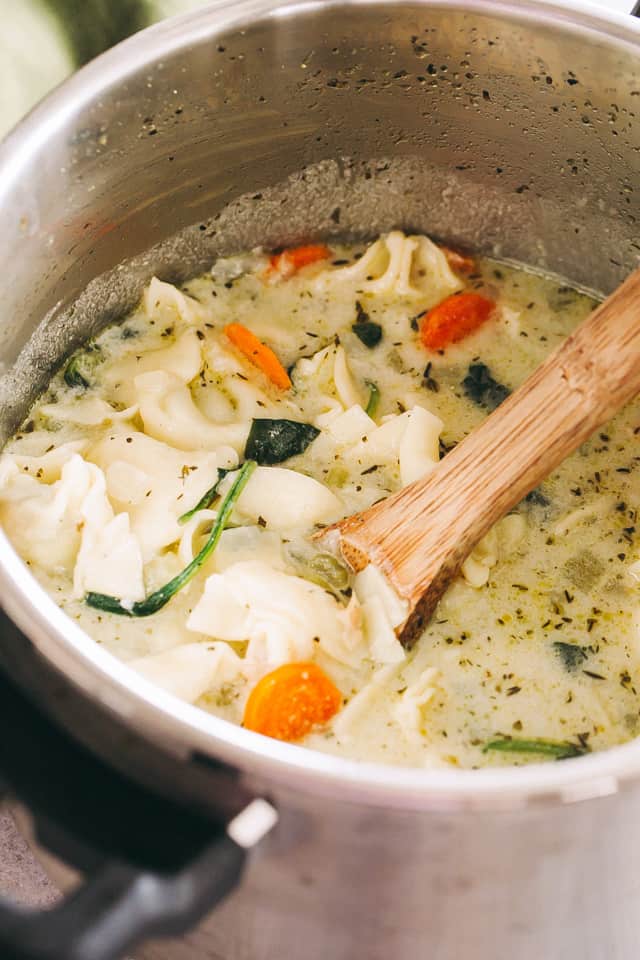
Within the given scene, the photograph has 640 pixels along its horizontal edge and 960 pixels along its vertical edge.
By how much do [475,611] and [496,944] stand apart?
0.55 m

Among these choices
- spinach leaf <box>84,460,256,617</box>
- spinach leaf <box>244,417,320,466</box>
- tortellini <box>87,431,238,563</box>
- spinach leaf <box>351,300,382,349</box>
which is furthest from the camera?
spinach leaf <box>351,300,382,349</box>

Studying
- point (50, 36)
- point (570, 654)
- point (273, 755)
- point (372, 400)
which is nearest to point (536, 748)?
point (570, 654)

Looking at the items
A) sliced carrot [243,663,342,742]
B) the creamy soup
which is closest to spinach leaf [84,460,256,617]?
the creamy soup

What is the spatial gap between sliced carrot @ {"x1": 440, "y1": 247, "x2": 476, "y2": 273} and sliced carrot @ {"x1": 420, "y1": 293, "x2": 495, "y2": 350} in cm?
14

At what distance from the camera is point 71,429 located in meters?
1.85

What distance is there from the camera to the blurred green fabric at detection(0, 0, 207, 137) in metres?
1.85

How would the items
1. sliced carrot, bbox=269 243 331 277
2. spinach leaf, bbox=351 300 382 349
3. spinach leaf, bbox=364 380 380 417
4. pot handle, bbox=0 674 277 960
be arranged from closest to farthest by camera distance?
pot handle, bbox=0 674 277 960 < spinach leaf, bbox=364 380 380 417 < spinach leaf, bbox=351 300 382 349 < sliced carrot, bbox=269 243 331 277

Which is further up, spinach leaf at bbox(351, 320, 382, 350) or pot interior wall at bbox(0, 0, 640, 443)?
pot interior wall at bbox(0, 0, 640, 443)

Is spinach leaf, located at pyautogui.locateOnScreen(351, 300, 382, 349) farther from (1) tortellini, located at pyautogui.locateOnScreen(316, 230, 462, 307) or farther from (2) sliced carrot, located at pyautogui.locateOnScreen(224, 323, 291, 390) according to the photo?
(2) sliced carrot, located at pyautogui.locateOnScreen(224, 323, 291, 390)

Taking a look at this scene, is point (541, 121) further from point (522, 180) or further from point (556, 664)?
point (556, 664)

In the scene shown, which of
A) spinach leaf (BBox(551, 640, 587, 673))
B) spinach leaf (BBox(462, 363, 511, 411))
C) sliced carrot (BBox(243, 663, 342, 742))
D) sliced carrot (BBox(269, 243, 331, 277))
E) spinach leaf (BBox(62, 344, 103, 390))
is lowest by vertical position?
spinach leaf (BBox(551, 640, 587, 673))

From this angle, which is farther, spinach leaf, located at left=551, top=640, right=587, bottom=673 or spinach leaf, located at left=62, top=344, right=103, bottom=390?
spinach leaf, located at left=62, top=344, right=103, bottom=390

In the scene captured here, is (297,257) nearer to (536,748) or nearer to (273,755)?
(536,748)

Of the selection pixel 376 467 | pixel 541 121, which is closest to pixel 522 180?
pixel 541 121
